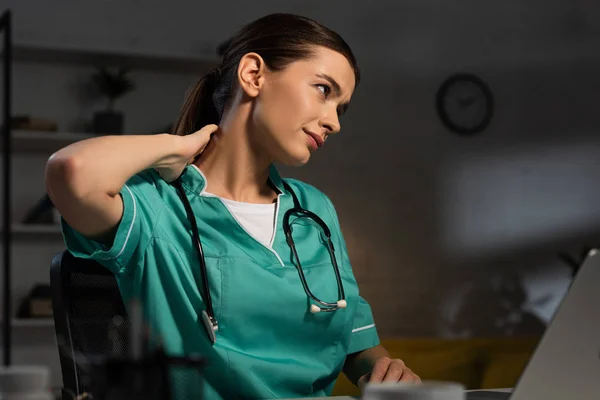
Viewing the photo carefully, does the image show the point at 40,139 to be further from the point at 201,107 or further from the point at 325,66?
the point at 325,66

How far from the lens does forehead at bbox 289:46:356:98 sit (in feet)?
4.77

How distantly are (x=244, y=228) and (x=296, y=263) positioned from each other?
11cm

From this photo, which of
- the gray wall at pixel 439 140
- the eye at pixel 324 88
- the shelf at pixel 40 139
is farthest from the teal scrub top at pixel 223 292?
the gray wall at pixel 439 140

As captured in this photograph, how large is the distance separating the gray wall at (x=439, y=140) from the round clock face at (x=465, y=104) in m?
0.06

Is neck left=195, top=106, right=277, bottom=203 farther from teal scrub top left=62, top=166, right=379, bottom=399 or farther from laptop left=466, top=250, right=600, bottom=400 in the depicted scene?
laptop left=466, top=250, right=600, bottom=400

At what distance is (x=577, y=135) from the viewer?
15.3 ft

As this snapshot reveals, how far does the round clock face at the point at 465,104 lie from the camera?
171 inches

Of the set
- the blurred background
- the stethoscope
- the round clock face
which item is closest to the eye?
the stethoscope

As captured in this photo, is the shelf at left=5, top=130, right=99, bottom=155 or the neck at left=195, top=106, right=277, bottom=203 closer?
the neck at left=195, top=106, right=277, bottom=203

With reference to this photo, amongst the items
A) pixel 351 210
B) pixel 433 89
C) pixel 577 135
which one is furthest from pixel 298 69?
pixel 577 135

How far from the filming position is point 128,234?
128 cm

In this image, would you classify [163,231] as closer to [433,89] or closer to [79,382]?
[79,382]

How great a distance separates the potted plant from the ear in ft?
7.33

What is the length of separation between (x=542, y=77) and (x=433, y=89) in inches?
27.5
